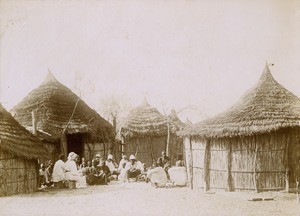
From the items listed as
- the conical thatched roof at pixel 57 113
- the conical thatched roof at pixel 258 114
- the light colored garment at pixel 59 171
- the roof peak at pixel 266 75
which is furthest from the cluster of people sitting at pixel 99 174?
the roof peak at pixel 266 75

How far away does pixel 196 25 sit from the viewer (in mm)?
8438

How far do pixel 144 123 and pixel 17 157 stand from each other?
25.5 ft

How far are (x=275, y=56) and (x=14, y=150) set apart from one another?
5655 millimetres

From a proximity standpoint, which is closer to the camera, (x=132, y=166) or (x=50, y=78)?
(x=132, y=166)

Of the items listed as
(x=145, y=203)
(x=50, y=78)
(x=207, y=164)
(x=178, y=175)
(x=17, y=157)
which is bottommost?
(x=145, y=203)

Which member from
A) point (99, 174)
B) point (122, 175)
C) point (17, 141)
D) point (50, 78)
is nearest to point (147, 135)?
point (50, 78)

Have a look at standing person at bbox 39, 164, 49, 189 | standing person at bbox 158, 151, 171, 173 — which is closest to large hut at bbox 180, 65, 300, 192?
standing person at bbox 158, 151, 171, 173

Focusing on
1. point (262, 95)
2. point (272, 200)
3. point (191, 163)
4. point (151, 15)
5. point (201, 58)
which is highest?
point (151, 15)

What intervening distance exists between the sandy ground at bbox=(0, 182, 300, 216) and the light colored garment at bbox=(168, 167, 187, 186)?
735 millimetres

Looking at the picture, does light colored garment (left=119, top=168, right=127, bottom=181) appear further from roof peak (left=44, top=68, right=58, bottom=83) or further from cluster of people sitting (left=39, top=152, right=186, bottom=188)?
roof peak (left=44, top=68, right=58, bottom=83)

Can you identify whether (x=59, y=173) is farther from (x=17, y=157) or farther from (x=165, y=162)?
(x=165, y=162)

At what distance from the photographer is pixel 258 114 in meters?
9.66

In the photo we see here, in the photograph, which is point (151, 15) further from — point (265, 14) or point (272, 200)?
point (272, 200)

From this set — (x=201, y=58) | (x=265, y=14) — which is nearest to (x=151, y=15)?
(x=201, y=58)
